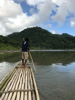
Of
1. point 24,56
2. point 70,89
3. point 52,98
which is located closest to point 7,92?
point 52,98

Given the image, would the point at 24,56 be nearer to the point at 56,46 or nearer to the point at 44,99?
the point at 44,99

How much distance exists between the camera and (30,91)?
167 inches

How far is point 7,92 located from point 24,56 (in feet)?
19.2

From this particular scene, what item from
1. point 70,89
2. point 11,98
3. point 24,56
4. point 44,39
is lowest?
point 70,89

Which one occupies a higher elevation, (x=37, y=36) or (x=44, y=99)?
(x=37, y=36)

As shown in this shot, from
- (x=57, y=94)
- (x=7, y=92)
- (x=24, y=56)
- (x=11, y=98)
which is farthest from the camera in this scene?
(x=24, y=56)

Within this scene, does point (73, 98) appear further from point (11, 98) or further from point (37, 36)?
point (37, 36)

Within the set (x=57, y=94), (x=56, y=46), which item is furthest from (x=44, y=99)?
(x=56, y=46)

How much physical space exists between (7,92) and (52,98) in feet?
7.81

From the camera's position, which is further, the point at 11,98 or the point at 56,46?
the point at 56,46

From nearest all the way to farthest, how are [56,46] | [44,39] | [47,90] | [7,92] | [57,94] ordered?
[7,92] → [57,94] → [47,90] → [56,46] → [44,39]

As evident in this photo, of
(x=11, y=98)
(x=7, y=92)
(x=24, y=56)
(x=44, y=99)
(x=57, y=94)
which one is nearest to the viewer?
(x=11, y=98)

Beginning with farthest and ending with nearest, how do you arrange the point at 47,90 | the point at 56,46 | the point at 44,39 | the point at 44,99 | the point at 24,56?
the point at 44,39
the point at 56,46
the point at 24,56
the point at 47,90
the point at 44,99

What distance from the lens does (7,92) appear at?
161 inches
